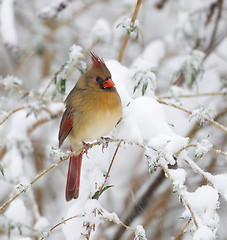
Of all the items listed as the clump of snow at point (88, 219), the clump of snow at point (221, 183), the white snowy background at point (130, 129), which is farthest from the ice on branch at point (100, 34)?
the clump of snow at point (221, 183)

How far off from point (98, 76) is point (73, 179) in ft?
1.87

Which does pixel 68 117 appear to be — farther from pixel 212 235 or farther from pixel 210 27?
pixel 210 27

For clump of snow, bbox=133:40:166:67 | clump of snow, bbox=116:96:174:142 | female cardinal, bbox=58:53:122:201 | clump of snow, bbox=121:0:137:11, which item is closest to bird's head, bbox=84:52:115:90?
female cardinal, bbox=58:53:122:201

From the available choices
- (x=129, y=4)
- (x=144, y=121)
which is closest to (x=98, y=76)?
(x=144, y=121)

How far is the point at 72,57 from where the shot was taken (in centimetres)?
209

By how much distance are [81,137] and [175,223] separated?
3.98 ft

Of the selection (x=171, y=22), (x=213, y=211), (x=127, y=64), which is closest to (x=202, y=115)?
(x=213, y=211)

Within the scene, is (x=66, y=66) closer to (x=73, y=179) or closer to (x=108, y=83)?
(x=108, y=83)

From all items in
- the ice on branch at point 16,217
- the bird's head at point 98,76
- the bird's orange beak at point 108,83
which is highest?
the bird's head at point 98,76

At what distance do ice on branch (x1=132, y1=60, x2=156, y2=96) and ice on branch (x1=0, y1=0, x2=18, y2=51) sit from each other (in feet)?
2.83

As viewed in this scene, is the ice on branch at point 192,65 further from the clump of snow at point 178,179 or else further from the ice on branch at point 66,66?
the clump of snow at point 178,179

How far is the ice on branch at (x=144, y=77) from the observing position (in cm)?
192

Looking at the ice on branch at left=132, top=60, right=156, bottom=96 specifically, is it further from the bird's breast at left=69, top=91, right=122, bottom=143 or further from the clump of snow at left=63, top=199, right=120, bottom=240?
the clump of snow at left=63, top=199, right=120, bottom=240

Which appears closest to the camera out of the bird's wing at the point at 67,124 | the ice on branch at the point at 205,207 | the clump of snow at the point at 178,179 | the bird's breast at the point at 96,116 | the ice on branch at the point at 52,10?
the ice on branch at the point at 205,207
